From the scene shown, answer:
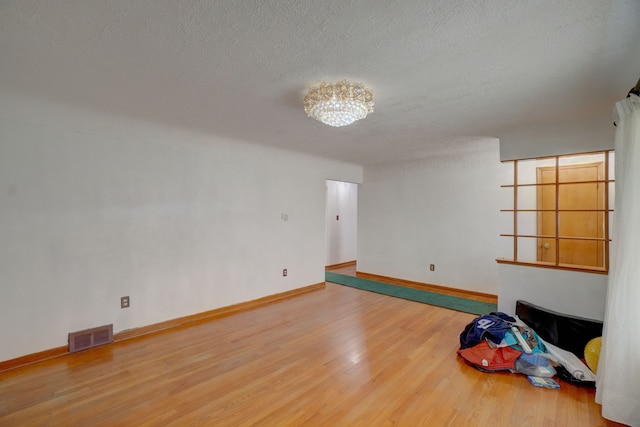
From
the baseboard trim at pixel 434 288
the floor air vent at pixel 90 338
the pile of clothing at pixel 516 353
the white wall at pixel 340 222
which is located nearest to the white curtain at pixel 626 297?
the pile of clothing at pixel 516 353

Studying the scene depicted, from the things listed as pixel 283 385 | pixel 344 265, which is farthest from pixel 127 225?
pixel 344 265

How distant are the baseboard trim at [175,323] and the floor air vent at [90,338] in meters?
0.06

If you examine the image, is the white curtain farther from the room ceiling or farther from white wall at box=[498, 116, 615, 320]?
white wall at box=[498, 116, 615, 320]

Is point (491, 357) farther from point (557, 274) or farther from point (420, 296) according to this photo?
point (420, 296)

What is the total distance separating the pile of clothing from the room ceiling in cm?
200

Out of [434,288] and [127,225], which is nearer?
[127,225]

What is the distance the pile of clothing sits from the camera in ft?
7.62

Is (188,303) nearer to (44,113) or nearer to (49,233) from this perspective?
(49,233)

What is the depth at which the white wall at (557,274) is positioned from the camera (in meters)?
2.77

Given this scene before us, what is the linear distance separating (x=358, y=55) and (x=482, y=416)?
2.42m

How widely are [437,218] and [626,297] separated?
325cm

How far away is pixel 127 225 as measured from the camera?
3.11m

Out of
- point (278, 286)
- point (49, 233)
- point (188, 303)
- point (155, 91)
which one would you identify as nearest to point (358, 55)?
point (155, 91)

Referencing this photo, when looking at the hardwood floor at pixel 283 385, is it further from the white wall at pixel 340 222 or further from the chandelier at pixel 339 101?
the white wall at pixel 340 222
